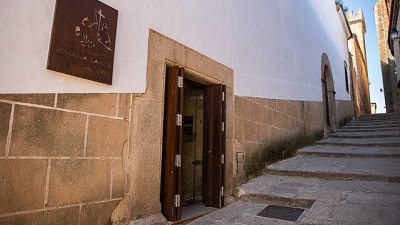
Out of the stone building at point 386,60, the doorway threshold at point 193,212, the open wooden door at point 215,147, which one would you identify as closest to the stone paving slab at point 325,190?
the open wooden door at point 215,147

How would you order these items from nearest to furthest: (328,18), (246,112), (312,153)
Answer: (246,112) → (312,153) → (328,18)

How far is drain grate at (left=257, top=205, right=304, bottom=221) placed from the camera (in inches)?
108

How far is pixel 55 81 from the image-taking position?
1.88 m

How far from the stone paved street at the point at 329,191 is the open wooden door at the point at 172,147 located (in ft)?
1.13

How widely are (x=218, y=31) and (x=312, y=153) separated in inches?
140

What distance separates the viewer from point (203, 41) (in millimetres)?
3344

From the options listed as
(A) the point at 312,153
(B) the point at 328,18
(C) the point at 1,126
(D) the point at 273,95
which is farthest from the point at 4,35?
(B) the point at 328,18

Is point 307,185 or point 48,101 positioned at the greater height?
point 48,101

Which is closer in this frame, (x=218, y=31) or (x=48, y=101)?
(x=48, y=101)

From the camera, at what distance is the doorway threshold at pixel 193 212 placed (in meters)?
2.75

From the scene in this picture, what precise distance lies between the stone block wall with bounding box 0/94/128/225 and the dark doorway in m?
0.55

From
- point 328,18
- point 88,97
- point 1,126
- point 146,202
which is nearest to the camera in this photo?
point 1,126

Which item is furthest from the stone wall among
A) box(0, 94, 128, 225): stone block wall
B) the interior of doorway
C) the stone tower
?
the stone tower

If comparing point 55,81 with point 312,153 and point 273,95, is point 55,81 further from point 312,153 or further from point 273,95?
point 312,153
